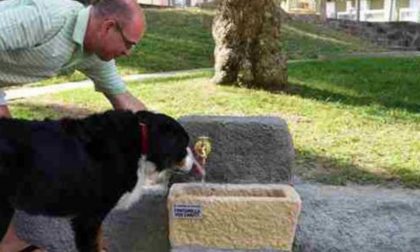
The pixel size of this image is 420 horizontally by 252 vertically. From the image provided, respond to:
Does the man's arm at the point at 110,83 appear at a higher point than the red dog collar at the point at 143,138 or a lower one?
higher

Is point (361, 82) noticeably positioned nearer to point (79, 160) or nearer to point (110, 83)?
point (110, 83)

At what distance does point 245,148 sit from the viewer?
14.4 ft

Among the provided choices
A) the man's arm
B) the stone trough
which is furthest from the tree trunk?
the man's arm

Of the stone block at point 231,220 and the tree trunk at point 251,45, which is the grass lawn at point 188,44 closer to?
the tree trunk at point 251,45

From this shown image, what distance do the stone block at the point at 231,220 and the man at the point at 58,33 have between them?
826mm

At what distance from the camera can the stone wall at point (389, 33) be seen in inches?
839

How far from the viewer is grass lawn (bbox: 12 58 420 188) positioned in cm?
543

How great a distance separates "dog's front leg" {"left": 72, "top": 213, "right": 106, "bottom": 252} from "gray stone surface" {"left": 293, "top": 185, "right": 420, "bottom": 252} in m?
1.11

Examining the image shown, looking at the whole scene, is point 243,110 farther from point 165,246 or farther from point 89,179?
point 89,179

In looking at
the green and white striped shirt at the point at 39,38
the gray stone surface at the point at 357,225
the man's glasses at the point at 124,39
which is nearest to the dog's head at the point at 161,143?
the man's glasses at the point at 124,39

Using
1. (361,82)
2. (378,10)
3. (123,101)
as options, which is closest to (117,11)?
(123,101)

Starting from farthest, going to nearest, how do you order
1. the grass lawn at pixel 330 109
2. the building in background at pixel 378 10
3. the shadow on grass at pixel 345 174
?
the building in background at pixel 378 10
the grass lawn at pixel 330 109
the shadow on grass at pixel 345 174

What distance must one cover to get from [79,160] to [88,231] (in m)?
0.42

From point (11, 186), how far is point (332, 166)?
266 cm
